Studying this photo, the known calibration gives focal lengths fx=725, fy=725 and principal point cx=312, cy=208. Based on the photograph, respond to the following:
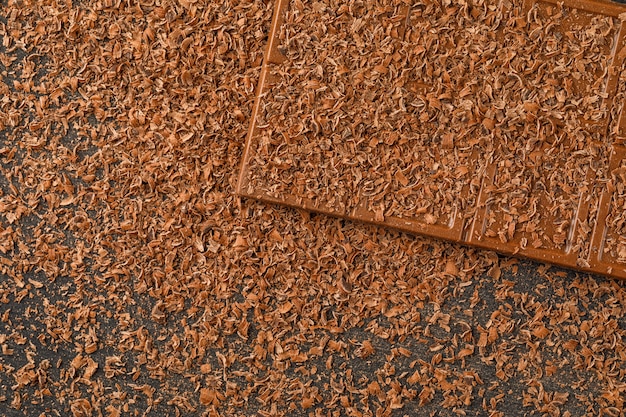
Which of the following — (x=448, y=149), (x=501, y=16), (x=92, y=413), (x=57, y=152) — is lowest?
(x=92, y=413)

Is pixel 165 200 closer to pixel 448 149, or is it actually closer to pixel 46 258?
pixel 46 258

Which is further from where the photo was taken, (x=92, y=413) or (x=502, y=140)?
(x=92, y=413)

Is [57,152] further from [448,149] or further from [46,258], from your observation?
[448,149]

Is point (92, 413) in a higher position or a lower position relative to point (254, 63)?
lower

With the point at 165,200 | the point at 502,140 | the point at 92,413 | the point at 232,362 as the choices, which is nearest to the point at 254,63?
the point at 165,200

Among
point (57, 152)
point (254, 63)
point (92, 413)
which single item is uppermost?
point (254, 63)

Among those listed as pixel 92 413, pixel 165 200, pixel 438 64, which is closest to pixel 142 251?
pixel 165 200
